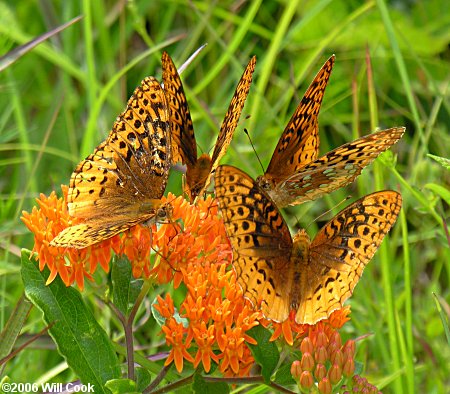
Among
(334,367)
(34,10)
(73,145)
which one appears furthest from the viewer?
(34,10)

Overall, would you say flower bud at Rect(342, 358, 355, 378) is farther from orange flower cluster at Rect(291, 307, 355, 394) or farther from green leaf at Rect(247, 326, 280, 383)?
green leaf at Rect(247, 326, 280, 383)

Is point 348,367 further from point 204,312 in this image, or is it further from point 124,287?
point 124,287

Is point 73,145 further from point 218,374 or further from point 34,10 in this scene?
point 218,374

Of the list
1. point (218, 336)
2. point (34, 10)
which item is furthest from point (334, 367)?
point (34, 10)

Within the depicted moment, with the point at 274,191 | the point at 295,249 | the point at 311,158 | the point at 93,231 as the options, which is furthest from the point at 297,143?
the point at 93,231

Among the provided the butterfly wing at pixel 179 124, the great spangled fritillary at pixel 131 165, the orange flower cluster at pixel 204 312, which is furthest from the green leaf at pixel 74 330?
the butterfly wing at pixel 179 124

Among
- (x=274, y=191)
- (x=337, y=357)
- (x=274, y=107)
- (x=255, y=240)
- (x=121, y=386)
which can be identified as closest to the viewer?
(x=121, y=386)
